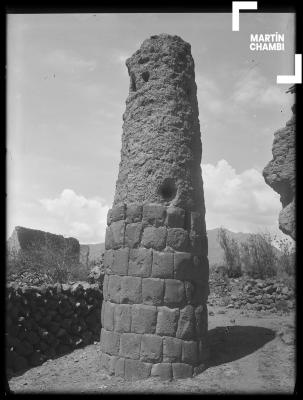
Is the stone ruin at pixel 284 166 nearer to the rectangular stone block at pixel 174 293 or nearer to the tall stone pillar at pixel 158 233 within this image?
the tall stone pillar at pixel 158 233

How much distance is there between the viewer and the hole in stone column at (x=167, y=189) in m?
7.04

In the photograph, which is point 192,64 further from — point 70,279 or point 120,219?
point 70,279

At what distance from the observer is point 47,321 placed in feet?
26.9

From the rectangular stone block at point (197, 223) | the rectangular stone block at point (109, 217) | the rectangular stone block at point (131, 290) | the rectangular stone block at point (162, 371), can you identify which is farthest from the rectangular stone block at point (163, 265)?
the rectangular stone block at point (162, 371)

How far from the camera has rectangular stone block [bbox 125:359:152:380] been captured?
6285mm

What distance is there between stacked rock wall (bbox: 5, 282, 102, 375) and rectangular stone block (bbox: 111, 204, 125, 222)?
2.60 meters

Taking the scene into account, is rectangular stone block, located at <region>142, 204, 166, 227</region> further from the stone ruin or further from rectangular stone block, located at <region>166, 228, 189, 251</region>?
the stone ruin

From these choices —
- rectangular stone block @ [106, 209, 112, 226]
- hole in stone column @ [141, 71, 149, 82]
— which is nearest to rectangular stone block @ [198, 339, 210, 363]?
rectangular stone block @ [106, 209, 112, 226]

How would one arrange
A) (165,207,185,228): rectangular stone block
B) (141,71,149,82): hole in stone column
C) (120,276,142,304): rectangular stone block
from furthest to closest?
(141,71,149,82): hole in stone column
(165,207,185,228): rectangular stone block
(120,276,142,304): rectangular stone block

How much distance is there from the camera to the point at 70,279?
533 inches

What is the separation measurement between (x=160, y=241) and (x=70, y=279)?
7845mm

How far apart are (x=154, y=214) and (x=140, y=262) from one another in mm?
916

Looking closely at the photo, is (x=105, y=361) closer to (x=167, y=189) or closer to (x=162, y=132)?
(x=167, y=189)
